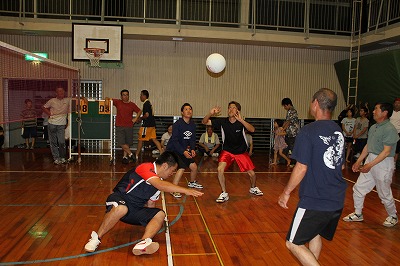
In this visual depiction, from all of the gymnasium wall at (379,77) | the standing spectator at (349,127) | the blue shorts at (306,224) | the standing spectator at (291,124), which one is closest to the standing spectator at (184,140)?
the blue shorts at (306,224)

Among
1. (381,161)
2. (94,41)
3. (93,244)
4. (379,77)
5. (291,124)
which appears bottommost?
(93,244)

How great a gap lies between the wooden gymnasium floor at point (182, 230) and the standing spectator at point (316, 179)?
1127mm

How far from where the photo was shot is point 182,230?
508cm

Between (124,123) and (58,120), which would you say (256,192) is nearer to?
(124,123)

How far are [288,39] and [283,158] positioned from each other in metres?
4.44

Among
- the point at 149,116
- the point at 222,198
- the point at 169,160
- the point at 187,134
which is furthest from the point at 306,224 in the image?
the point at 149,116

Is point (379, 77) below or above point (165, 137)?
above

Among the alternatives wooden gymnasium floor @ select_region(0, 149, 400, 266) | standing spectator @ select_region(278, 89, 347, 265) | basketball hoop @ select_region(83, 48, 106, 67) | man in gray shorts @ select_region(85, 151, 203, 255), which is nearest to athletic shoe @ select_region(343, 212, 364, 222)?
wooden gymnasium floor @ select_region(0, 149, 400, 266)

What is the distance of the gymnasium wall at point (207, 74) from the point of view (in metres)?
13.9

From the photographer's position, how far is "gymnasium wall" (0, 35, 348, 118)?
13.9m

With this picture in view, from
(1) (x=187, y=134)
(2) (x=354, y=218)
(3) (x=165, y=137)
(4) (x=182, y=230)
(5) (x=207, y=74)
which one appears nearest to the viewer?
(4) (x=182, y=230)

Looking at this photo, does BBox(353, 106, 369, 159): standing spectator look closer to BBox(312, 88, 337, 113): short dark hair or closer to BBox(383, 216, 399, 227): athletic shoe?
BBox(383, 216, 399, 227): athletic shoe

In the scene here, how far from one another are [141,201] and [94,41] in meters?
8.28

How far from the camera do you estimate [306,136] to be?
3070mm
